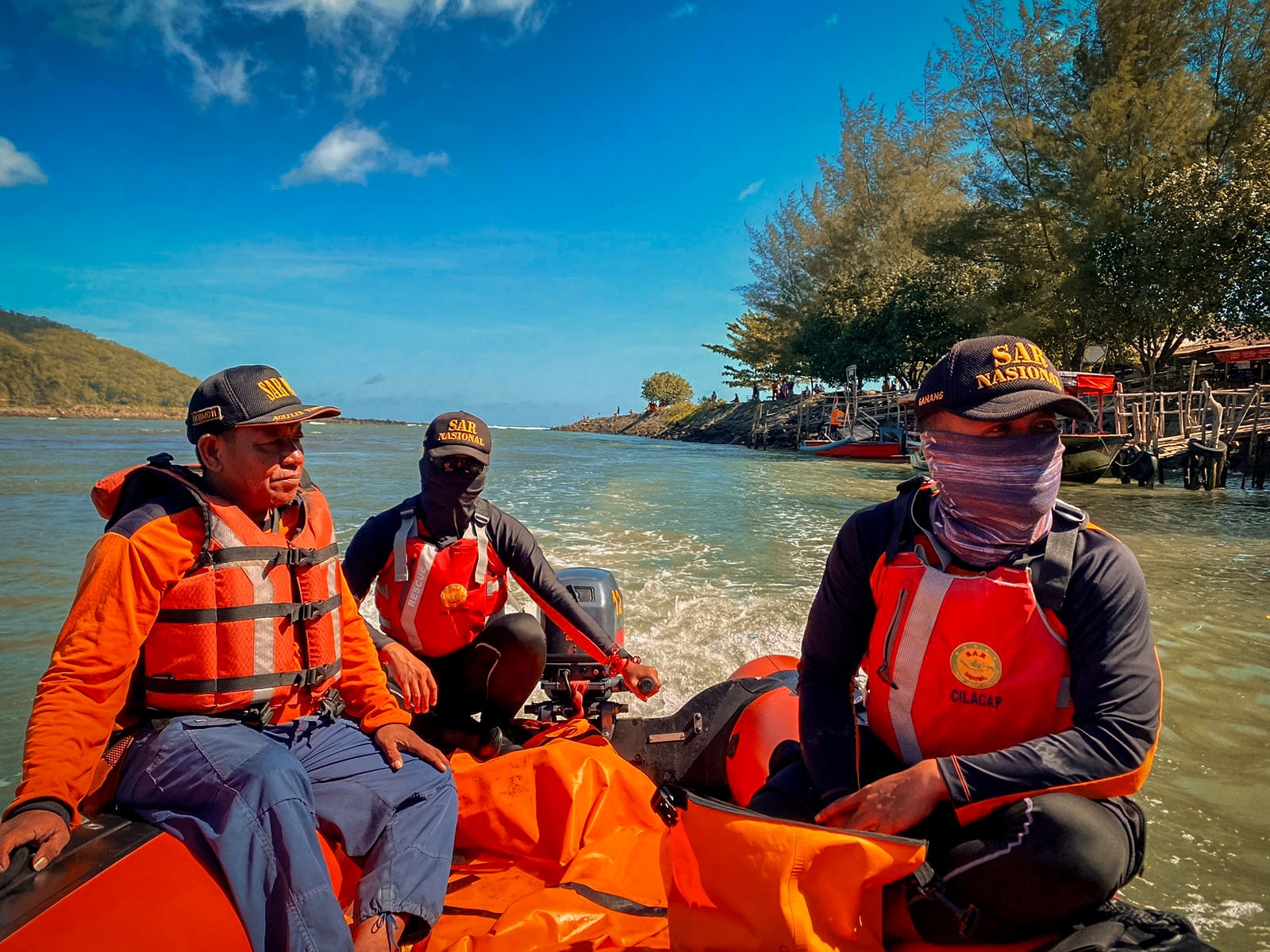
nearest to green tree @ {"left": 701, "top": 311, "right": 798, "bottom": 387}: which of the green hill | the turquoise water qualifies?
the turquoise water

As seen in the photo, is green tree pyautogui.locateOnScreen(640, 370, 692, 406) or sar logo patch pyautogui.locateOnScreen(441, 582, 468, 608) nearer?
sar logo patch pyautogui.locateOnScreen(441, 582, 468, 608)

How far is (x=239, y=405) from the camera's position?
6.45 feet

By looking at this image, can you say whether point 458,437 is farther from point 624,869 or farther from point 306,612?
point 624,869


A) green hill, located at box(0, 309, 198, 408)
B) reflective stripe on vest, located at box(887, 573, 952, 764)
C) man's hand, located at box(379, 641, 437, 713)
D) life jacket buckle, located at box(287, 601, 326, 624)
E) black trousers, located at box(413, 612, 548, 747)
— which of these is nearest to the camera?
reflective stripe on vest, located at box(887, 573, 952, 764)

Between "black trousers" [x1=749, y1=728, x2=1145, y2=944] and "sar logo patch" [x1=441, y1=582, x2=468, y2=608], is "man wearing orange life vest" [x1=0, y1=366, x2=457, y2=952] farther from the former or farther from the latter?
"black trousers" [x1=749, y1=728, x2=1145, y2=944]

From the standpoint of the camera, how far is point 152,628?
183 cm

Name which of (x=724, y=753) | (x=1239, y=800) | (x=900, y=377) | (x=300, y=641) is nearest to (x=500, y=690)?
(x=724, y=753)

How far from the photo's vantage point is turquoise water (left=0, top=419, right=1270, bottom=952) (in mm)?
2887

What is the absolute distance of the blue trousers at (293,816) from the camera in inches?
62.7

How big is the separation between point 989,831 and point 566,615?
6.99ft

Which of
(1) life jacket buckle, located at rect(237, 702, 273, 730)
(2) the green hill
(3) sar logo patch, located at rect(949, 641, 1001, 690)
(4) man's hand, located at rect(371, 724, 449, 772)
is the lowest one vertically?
(4) man's hand, located at rect(371, 724, 449, 772)

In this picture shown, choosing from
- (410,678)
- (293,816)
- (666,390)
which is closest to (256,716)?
(293,816)

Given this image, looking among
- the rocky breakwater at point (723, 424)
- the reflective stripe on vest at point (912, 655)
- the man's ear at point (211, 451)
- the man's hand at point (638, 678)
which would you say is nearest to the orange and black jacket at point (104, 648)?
the man's ear at point (211, 451)

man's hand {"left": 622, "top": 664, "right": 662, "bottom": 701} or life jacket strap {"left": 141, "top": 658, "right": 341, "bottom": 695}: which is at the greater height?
life jacket strap {"left": 141, "top": 658, "right": 341, "bottom": 695}
